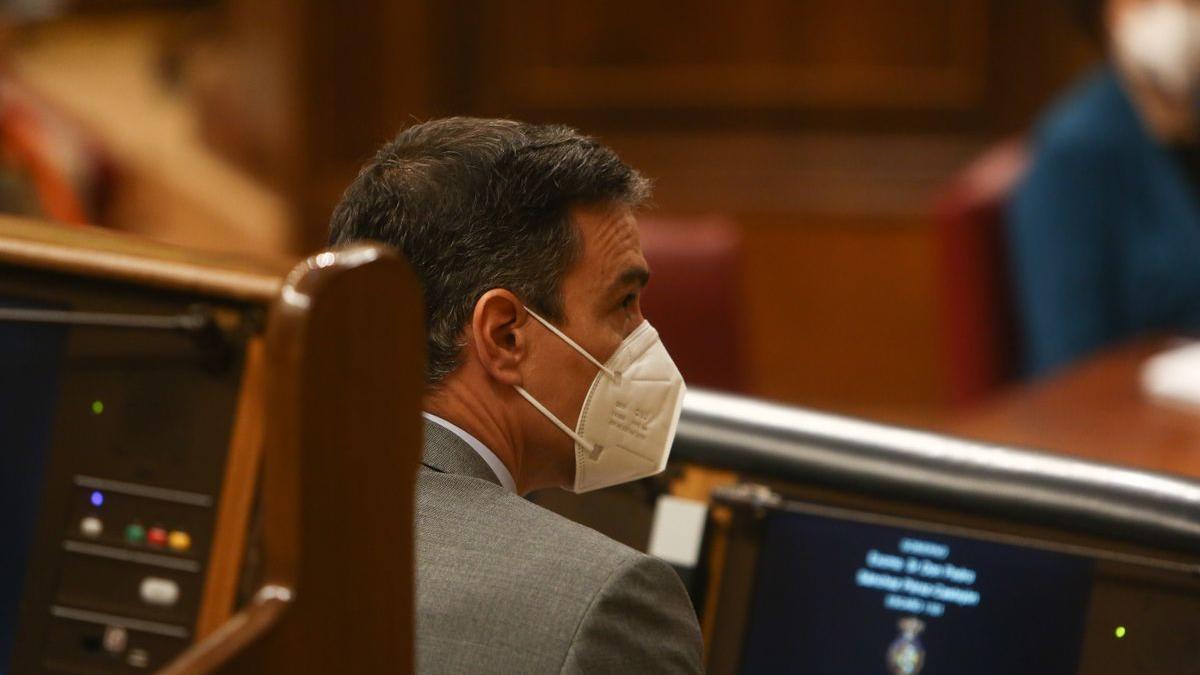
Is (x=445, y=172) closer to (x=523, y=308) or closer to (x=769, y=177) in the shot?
(x=523, y=308)

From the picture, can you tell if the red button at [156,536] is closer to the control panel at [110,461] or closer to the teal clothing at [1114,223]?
the control panel at [110,461]

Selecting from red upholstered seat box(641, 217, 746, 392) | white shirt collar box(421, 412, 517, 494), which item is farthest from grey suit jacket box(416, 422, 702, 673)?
red upholstered seat box(641, 217, 746, 392)

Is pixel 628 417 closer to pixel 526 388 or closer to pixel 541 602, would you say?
pixel 526 388

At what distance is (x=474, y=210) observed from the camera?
1200 mm

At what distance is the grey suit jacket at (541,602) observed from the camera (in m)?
1.02

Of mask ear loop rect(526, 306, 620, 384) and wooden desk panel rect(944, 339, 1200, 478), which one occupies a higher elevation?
wooden desk panel rect(944, 339, 1200, 478)

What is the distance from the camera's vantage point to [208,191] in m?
5.01

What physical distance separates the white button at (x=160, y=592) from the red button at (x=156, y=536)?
2 cm

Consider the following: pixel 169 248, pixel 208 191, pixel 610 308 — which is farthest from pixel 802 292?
pixel 169 248

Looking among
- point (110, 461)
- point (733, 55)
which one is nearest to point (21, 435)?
point (110, 461)

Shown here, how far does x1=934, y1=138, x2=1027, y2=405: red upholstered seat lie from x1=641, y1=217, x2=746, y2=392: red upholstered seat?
1.37ft

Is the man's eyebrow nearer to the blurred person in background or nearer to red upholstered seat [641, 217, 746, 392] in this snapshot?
red upholstered seat [641, 217, 746, 392]

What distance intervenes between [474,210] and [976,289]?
2.04m

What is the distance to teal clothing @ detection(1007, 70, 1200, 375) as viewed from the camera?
3254mm
